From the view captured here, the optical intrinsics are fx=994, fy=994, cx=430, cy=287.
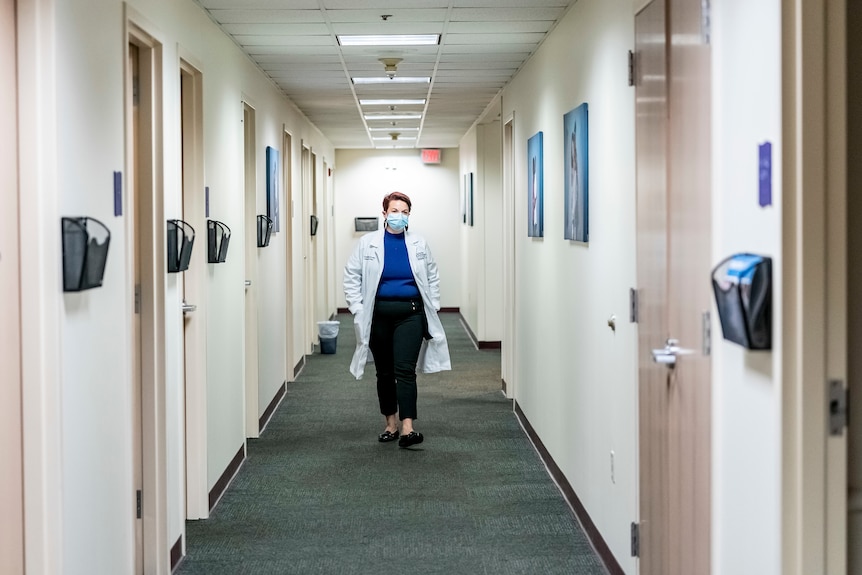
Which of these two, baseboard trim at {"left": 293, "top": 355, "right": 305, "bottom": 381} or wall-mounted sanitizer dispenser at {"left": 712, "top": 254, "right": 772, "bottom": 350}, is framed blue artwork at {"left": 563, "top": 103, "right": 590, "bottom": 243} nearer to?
wall-mounted sanitizer dispenser at {"left": 712, "top": 254, "right": 772, "bottom": 350}

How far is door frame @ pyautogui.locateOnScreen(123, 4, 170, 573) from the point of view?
11.3 feet

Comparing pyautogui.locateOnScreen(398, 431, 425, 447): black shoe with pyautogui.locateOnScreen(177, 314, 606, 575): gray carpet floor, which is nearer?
pyautogui.locateOnScreen(177, 314, 606, 575): gray carpet floor

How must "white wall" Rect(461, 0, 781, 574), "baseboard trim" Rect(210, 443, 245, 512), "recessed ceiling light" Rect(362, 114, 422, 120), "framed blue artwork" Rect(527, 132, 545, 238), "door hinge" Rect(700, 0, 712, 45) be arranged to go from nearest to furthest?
"white wall" Rect(461, 0, 781, 574)
"door hinge" Rect(700, 0, 712, 45)
"baseboard trim" Rect(210, 443, 245, 512)
"framed blue artwork" Rect(527, 132, 545, 238)
"recessed ceiling light" Rect(362, 114, 422, 120)

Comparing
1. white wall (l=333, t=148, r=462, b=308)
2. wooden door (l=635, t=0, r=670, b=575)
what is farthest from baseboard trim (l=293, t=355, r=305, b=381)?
wooden door (l=635, t=0, r=670, b=575)

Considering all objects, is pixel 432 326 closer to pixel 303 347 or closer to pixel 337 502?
pixel 337 502

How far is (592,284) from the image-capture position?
397cm

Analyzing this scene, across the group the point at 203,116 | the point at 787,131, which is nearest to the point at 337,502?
the point at 203,116

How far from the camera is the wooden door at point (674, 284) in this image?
2.42m

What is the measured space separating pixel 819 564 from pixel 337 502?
3027 millimetres

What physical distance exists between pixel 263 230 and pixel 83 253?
11.4 feet

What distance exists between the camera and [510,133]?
24.2ft

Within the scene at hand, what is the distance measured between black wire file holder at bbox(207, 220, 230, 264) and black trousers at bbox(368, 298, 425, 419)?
1.30 meters

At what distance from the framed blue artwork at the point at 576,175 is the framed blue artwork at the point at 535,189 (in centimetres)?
79

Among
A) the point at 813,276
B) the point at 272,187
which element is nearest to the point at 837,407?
the point at 813,276
